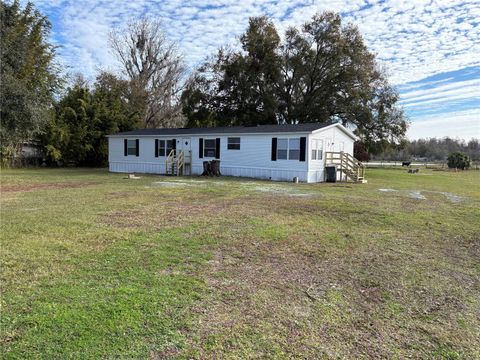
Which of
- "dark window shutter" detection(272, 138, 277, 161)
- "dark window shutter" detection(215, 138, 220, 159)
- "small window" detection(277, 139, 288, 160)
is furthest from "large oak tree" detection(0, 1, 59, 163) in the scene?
"small window" detection(277, 139, 288, 160)

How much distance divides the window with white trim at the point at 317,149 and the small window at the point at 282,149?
1241mm

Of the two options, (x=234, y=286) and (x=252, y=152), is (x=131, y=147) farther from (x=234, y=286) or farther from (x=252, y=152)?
(x=234, y=286)

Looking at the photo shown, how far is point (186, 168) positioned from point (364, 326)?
57.3 ft

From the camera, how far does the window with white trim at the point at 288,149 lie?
16.6 metres

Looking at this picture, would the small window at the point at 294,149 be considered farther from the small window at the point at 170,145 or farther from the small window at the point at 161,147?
the small window at the point at 161,147

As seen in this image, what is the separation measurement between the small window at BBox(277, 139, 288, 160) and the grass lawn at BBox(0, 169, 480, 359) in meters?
9.95

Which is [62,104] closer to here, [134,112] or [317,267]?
[134,112]

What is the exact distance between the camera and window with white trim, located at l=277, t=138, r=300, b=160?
16609 millimetres

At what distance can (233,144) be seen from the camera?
1864 centimetres

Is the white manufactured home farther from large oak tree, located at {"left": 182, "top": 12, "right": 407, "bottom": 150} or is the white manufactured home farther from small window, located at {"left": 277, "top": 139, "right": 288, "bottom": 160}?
large oak tree, located at {"left": 182, "top": 12, "right": 407, "bottom": 150}

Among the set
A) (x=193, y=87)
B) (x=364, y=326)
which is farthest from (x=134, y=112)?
(x=364, y=326)

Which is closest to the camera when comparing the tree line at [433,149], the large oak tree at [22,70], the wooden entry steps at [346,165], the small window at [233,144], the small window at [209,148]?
the large oak tree at [22,70]

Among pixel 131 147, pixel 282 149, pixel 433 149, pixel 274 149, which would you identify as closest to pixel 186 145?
pixel 131 147

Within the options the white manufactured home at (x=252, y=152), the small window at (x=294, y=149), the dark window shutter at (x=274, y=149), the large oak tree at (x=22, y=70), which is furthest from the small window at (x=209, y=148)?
the large oak tree at (x=22, y=70)
